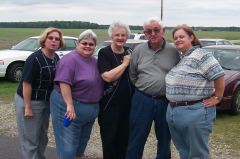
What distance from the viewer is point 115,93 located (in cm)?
451

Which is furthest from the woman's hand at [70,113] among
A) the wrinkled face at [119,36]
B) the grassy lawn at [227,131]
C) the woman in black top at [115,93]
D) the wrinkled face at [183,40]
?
the grassy lawn at [227,131]

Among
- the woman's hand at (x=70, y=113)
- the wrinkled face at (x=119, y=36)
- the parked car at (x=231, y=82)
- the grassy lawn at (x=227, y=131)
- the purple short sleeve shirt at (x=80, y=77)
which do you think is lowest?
the grassy lawn at (x=227, y=131)

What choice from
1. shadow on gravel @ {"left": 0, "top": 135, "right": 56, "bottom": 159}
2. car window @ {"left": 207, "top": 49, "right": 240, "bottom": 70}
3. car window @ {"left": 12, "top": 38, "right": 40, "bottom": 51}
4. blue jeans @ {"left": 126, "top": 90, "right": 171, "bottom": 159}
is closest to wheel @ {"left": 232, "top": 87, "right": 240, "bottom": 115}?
car window @ {"left": 207, "top": 49, "right": 240, "bottom": 70}

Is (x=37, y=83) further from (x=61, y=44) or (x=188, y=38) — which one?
(x=188, y=38)

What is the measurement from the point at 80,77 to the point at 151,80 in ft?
2.38

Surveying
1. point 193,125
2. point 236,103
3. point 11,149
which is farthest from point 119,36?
point 236,103

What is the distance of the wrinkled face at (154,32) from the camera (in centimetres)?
437

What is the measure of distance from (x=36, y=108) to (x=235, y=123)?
471cm

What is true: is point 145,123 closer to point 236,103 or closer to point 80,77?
point 80,77

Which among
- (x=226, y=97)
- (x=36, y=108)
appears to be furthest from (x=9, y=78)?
(x=36, y=108)

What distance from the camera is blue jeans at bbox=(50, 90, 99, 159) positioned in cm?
441

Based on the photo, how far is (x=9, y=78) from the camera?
13672mm

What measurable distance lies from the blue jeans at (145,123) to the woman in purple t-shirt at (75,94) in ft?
1.41

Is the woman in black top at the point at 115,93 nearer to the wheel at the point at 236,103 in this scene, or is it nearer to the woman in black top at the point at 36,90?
the woman in black top at the point at 36,90
